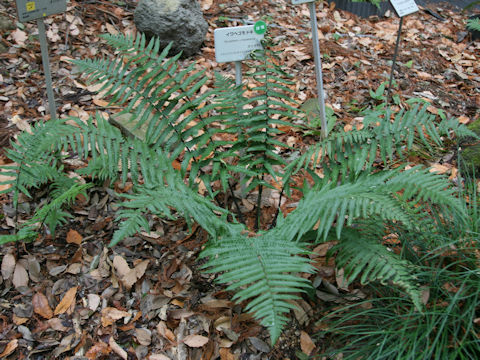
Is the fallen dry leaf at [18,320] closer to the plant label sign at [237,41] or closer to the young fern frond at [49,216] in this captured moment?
the young fern frond at [49,216]

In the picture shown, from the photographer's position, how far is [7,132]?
3.17 m

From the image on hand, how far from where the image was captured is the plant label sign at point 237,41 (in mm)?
2627

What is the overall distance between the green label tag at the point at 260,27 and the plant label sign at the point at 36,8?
3.88 feet

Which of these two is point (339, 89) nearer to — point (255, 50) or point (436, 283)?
point (255, 50)

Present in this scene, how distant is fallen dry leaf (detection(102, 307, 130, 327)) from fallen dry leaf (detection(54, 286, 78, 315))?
0.63 feet

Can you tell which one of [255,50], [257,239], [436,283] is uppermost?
[255,50]

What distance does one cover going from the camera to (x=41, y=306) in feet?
7.50

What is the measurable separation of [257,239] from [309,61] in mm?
2938

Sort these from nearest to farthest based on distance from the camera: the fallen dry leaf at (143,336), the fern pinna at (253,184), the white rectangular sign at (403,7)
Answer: the fern pinna at (253,184) < the fallen dry leaf at (143,336) < the white rectangular sign at (403,7)

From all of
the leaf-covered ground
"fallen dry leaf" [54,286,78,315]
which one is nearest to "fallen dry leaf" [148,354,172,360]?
the leaf-covered ground

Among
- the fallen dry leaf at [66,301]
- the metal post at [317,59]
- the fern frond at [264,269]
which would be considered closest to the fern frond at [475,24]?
the metal post at [317,59]

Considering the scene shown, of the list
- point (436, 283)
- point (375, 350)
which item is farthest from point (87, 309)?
point (436, 283)

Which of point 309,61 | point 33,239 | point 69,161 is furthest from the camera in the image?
point 309,61

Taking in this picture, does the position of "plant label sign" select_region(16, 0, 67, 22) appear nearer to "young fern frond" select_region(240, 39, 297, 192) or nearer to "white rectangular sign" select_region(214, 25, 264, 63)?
"white rectangular sign" select_region(214, 25, 264, 63)
